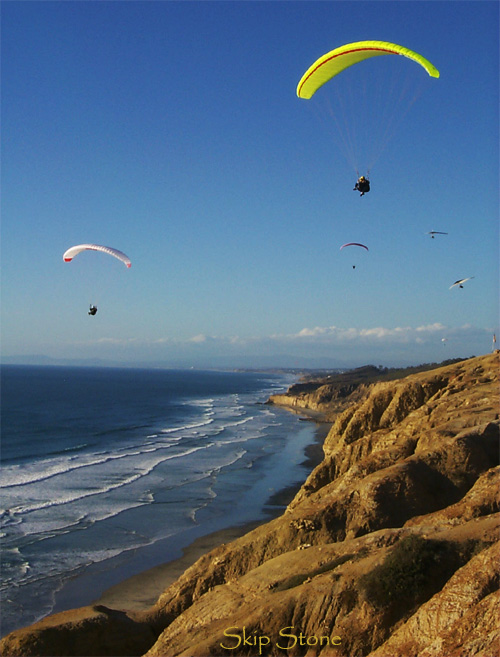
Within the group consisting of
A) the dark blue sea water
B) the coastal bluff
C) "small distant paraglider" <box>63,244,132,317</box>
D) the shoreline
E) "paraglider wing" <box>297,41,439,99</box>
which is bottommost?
the shoreline

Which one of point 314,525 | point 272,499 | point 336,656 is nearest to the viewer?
point 336,656

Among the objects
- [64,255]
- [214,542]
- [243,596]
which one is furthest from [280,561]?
[64,255]

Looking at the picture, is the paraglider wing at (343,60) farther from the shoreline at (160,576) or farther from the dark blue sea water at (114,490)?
the dark blue sea water at (114,490)

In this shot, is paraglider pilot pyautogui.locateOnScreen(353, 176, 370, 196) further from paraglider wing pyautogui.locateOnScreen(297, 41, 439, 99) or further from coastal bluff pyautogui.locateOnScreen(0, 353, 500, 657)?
coastal bluff pyautogui.locateOnScreen(0, 353, 500, 657)

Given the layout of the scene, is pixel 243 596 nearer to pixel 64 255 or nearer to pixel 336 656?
pixel 336 656

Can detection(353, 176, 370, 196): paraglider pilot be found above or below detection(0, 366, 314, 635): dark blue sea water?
above

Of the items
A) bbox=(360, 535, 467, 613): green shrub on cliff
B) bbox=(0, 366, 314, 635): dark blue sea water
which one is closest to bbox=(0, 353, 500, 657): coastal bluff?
bbox=(360, 535, 467, 613): green shrub on cliff

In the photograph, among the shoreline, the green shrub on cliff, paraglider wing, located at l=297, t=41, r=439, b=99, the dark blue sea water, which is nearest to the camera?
the green shrub on cliff
